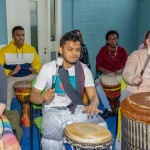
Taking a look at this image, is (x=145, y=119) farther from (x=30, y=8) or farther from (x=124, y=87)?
(x=30, y=8)

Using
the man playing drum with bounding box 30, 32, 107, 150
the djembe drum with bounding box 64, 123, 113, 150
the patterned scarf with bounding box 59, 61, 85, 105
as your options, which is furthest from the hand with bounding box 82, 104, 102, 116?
the djembe drum with bounding box 64, 123, 113, 150

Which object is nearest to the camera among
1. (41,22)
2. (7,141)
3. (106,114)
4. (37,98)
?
(7,141)

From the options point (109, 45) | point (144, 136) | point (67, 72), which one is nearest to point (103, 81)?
point (109, 45)

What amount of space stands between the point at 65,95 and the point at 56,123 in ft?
1.02

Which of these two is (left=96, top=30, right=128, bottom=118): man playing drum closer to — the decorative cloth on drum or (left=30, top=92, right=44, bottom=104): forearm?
(left=30, top=92, right=44, bottom=104): forearm

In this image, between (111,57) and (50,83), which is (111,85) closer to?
(111,57)

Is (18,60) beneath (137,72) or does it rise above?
beneath

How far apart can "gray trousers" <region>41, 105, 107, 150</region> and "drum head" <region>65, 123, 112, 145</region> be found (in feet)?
0.83

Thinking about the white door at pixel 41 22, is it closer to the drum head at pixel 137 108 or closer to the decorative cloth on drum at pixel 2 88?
the decorative cloth on drum at pixel 2 88

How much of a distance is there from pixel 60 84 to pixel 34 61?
1.66m

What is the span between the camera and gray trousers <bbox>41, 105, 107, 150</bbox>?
2121 mm

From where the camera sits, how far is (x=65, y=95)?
2.36 m

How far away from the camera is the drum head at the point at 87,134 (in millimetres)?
1748

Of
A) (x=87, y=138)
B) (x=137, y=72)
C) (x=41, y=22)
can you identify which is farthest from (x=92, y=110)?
(x=41, y=22)
